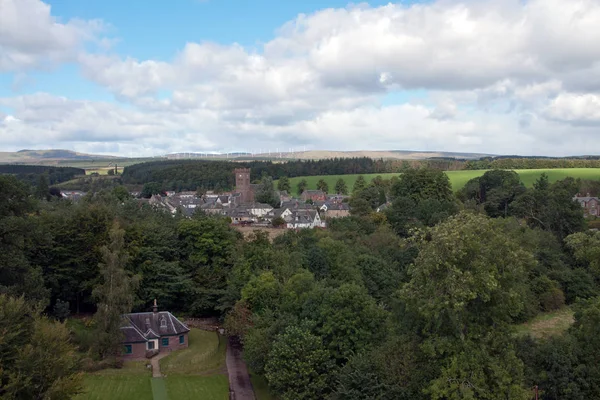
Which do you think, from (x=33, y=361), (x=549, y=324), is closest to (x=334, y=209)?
(x=549, y=324)

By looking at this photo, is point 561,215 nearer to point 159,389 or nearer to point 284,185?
point 159,389

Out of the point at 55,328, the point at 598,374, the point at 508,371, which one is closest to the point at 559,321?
the point at 598,374

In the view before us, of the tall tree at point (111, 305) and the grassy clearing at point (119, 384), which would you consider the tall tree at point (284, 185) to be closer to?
the tall tree at point (111, 305)

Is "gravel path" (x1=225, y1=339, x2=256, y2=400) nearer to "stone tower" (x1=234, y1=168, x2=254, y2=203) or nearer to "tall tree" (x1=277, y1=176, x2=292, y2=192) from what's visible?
"stone tower" (x1=234, y1=168, x2=254, y2=203)

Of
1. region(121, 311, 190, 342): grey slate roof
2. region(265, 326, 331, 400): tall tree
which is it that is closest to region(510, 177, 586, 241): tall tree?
region(265, 326, 331, 400): tall tree

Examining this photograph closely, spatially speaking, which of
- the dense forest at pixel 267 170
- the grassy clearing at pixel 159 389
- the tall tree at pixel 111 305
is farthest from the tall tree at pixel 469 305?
the dense forest at pixel 267 170
